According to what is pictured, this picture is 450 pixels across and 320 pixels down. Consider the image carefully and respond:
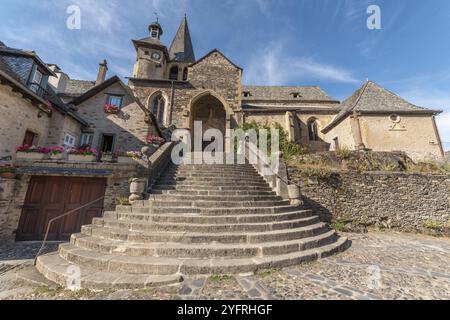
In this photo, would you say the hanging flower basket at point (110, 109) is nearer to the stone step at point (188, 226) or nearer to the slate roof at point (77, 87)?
the stone step at point (188, 226)

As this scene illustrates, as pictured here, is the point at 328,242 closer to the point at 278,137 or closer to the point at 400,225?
the point at 400,225

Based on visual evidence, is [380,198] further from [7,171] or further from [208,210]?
[7,171]

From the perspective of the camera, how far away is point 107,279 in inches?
118

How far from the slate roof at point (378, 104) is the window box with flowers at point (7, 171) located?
1914 centimetres

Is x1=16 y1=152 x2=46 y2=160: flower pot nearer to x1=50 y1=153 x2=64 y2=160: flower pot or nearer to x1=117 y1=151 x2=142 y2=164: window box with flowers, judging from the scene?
x1=50 y1=153 x2=64 y2=160: flower pot

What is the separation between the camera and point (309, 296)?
270cm

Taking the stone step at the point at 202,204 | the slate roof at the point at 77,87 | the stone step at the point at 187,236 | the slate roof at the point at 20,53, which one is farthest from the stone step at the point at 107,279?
the slate roof at the point at 77,87

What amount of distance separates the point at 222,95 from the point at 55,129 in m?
11.8

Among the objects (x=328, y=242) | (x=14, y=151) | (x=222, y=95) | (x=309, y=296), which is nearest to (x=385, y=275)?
(x=328, y=242)

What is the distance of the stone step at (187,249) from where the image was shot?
3.67m

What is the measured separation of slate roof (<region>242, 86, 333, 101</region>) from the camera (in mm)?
20906

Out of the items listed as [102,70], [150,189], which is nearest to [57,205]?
[150,189]

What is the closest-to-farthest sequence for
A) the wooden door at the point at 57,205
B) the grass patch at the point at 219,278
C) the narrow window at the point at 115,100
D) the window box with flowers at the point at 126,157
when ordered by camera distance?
the grass patch at the point at 219,278 → the wooden door at the point at 57,205 → the window box with flowers at the point at 126,157 → the narrow window at the point at 115,100

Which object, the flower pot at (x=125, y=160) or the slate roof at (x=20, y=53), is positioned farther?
the slate roof at (x=20, y=53)
